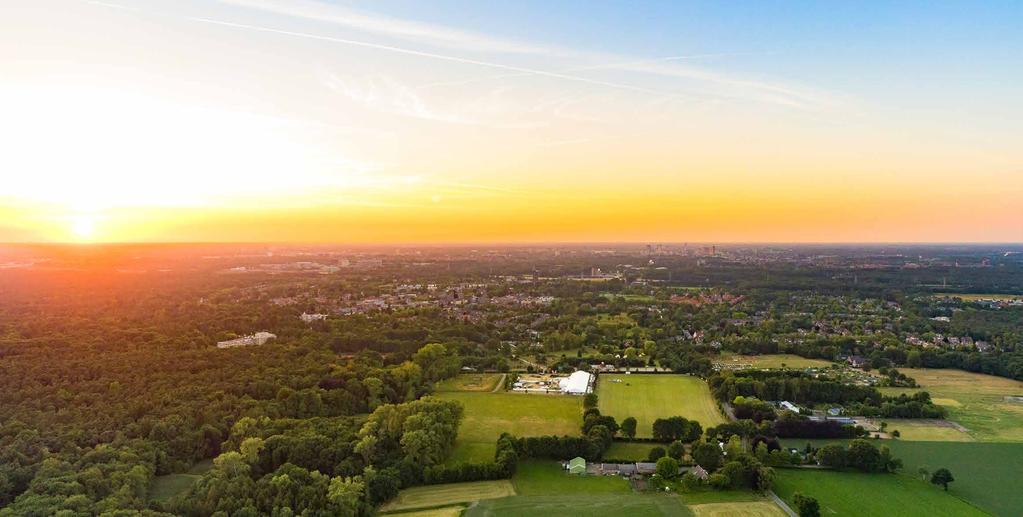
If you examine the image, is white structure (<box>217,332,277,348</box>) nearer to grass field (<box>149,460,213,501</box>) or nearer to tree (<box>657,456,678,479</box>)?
grass field (<box>149,460,213,501</box>)

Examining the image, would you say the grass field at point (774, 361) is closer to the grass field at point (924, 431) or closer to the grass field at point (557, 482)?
the grass field at point (924, 431)

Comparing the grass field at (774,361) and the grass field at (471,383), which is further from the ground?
the grass field at (774,361)

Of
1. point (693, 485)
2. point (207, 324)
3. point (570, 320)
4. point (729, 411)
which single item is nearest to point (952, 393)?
point (729, 411)

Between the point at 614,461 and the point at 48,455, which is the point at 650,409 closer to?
the point at 614,461

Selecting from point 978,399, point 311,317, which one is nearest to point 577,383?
point 978,399

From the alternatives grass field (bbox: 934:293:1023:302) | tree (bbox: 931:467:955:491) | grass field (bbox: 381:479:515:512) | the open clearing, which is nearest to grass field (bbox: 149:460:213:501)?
grass field (bbox: 381:479:515:512)

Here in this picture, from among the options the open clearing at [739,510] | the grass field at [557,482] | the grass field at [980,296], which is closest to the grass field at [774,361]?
the open clearing at [739,510]
